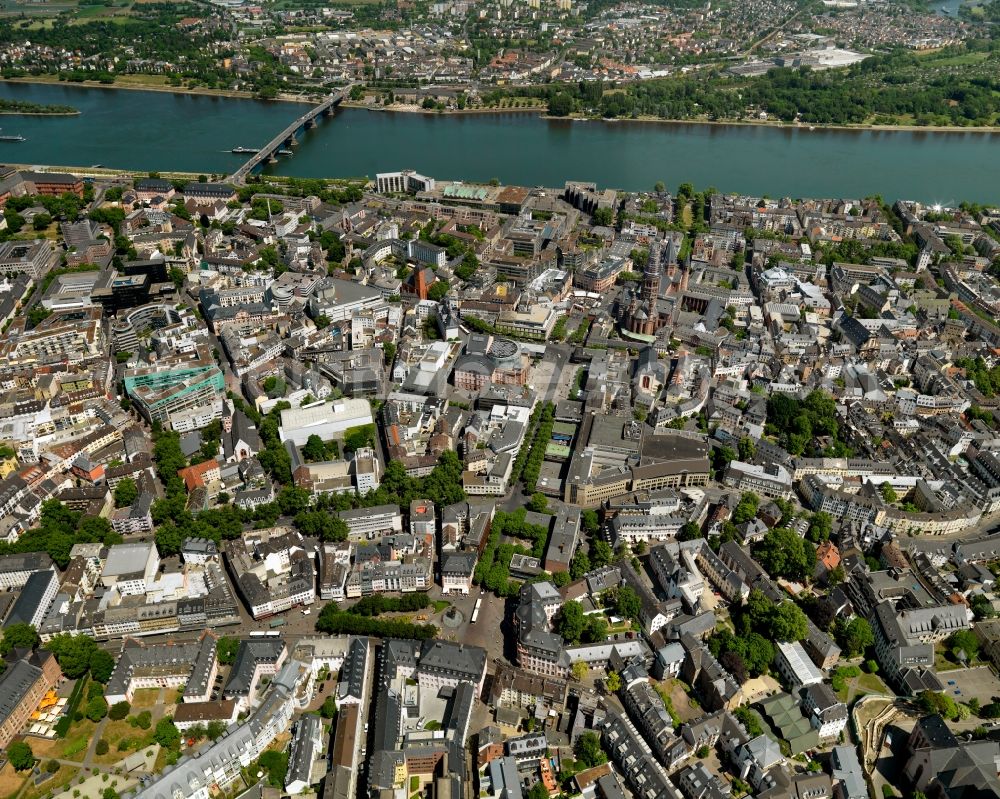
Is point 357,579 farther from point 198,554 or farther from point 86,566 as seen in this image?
point 86,566

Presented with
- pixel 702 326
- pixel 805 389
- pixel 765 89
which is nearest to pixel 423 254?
pixel 702 326

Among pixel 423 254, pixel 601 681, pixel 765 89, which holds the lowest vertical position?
pixel 601 681

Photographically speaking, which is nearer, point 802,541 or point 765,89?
point 802,541

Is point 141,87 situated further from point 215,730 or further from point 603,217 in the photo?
point 215,730

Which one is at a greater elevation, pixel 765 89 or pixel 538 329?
pixel 765 89

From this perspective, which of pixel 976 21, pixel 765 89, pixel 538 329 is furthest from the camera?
pixel 976 21

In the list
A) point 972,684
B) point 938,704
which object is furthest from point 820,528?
point 938,704

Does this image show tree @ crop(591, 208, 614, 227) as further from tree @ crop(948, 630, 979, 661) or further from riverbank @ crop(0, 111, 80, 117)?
riverbank @ crop(0, 111, 80, 117)

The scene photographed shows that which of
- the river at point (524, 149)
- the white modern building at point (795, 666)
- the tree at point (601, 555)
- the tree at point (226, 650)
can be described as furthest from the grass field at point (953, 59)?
the tree at point (226, 650)

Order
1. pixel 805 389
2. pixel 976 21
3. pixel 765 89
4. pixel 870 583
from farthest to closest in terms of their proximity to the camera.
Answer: pixel 976 21 < pixel 765 89 < pixel 805 389 < pixel 870 583
